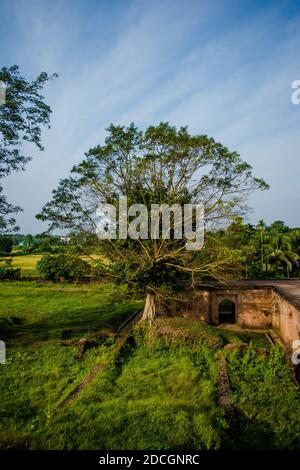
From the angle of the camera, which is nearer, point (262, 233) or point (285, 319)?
point (285, 319)

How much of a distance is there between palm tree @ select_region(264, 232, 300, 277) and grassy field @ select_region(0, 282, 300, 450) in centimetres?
1311

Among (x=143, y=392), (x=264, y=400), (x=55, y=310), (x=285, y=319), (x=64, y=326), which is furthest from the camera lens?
(x=55, y=310)

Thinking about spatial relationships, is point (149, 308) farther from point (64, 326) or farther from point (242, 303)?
point (242, 303)

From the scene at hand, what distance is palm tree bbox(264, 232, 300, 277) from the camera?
94.9ft

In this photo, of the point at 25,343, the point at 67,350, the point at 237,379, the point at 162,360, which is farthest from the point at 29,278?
the point at 237,379

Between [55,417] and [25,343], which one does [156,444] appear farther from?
[25,343]

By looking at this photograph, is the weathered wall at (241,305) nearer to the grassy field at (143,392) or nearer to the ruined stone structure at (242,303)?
the ruined stone structure at (242,303)

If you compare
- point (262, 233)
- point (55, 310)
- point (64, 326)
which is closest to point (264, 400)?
point (64, 326)

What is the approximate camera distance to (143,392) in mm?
8945

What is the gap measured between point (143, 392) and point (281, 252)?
79.0ft

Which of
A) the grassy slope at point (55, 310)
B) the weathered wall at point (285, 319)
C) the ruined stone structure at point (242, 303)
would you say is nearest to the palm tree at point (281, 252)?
the ruined stone structure at point (242, 303)

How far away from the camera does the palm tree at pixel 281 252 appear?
1139 inches

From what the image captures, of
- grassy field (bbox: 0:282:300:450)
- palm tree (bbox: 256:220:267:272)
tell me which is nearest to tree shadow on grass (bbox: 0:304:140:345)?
grassy field (bbox: 0:282:300:450)
